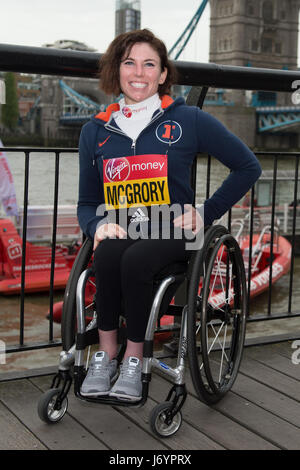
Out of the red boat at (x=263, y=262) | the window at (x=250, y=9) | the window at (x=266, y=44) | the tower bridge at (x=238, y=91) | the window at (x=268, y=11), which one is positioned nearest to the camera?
the red boat at (x=263, y=262)

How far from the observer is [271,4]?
6350cm

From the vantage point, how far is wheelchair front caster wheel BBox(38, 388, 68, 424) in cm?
174

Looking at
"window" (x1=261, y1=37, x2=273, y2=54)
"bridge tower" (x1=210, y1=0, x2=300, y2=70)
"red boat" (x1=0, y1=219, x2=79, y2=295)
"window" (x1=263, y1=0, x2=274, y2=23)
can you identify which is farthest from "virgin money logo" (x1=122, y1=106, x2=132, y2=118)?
"window" (x1=263, y1=0, x2=274, y2=23)

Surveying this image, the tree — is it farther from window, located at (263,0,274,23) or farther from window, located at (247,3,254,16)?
window, located at (263,0,274,23)

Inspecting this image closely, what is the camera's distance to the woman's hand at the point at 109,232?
5.67 feet

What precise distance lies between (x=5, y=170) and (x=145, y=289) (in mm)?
8414

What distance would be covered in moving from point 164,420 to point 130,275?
1.42 ft

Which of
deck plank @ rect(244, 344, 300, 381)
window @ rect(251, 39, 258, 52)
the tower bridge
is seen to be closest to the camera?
deck plank @ rect(244, 344, 300, 381)

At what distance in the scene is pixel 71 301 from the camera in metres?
1.78

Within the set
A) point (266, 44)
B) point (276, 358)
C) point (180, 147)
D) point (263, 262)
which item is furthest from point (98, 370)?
point (266, 44)

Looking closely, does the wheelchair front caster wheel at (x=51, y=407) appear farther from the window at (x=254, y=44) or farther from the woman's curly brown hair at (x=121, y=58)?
the window at (x=254, y=44)

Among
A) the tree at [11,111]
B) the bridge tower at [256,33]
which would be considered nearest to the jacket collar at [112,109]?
the tree at [11,111]

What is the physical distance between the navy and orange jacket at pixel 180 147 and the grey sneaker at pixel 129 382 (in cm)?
40

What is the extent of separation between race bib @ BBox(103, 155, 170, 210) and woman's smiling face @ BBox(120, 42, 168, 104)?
209mm
